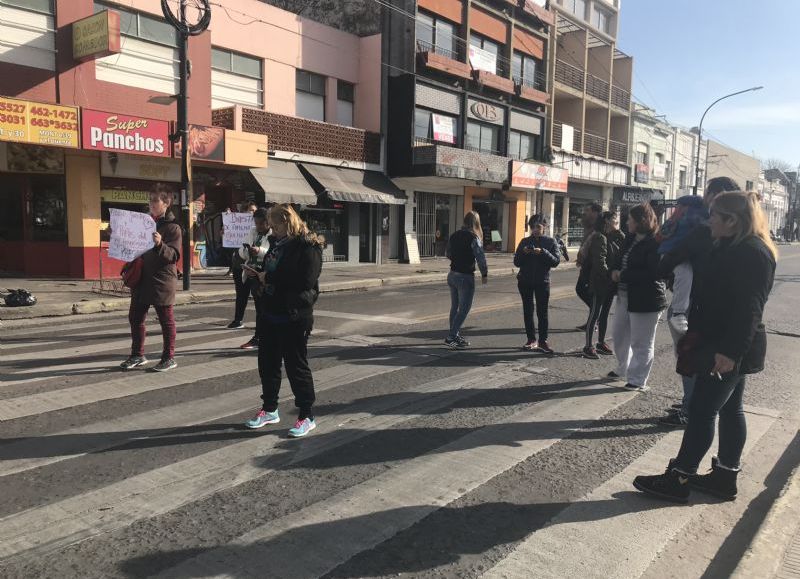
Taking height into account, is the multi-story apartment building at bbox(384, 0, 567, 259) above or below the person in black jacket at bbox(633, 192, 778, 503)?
above

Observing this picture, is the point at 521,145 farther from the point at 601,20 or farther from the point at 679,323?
the point at 679,323

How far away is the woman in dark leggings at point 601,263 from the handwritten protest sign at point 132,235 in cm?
525

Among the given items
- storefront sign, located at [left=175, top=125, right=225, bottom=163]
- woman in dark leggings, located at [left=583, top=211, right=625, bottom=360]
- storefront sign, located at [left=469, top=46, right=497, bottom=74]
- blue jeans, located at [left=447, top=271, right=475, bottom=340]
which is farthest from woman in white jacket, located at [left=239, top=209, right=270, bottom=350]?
storefront sign, located at [left=469, top=46, right=497, bottom=74]

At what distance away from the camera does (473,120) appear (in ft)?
87.5

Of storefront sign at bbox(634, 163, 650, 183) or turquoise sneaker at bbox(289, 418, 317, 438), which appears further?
storefront sign at bbox(634, 163, 650, 183)

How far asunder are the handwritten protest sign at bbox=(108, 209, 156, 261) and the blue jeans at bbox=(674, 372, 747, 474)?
17.2 ft

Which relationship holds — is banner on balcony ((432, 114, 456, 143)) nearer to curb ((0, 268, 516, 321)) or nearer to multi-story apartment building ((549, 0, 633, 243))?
curb ((0, 268, 516, 321))

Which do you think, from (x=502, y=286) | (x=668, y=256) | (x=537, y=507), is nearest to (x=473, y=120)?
(x=502, y=286)

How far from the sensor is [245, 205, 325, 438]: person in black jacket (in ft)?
14.9

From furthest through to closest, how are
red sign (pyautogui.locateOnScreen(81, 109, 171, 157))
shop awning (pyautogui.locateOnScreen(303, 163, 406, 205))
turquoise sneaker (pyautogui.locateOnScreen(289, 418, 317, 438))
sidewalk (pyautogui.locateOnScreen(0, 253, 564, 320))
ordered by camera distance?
shop awning (pyautogui.locateOnScreen(303, 163, 406, 205)) → red sign (pyautogui.locateOnScreen(81, 109, 171, 157)) → sidewalk (pyautogui.locateOnScreen(0, 253, 564, 320)) → turquoise sneaker (pyautogui.locateOnScreen(289, 418, 317, 438))

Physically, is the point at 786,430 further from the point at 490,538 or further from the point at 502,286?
the point at 502,286

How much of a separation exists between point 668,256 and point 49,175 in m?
15.6

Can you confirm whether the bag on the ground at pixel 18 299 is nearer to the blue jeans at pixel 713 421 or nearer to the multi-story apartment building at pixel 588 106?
the blue jeans at pixel 713 421

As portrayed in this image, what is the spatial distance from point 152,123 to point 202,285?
4185mm
